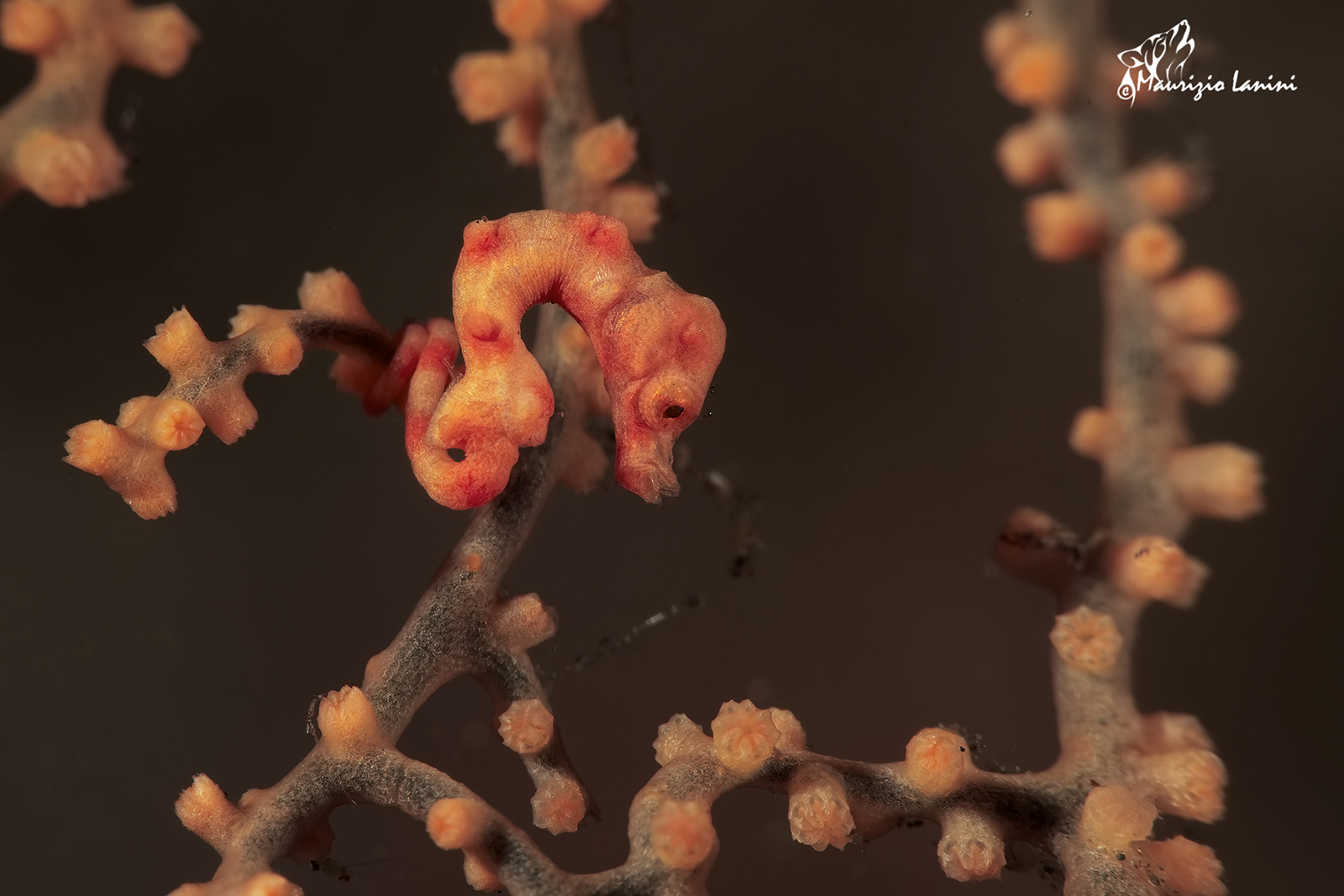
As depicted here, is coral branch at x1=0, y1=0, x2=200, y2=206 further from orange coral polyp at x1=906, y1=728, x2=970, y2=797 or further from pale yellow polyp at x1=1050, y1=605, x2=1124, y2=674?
pale yellow polyp at x1=1050, y1=605, x2=1124, y2=674

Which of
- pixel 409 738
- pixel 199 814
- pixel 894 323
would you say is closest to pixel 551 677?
pixel 409 738

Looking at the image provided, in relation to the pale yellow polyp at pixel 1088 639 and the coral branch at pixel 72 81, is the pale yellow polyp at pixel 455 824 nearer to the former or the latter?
the pale yellow polyp at pixel 1088 639

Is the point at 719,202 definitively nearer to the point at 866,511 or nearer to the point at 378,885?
the point at 866,511

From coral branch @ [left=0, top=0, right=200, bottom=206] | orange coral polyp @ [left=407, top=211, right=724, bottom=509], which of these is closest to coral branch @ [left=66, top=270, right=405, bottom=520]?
orange coral polyp @ [left=407, top=211, right=724, bottom=509]
